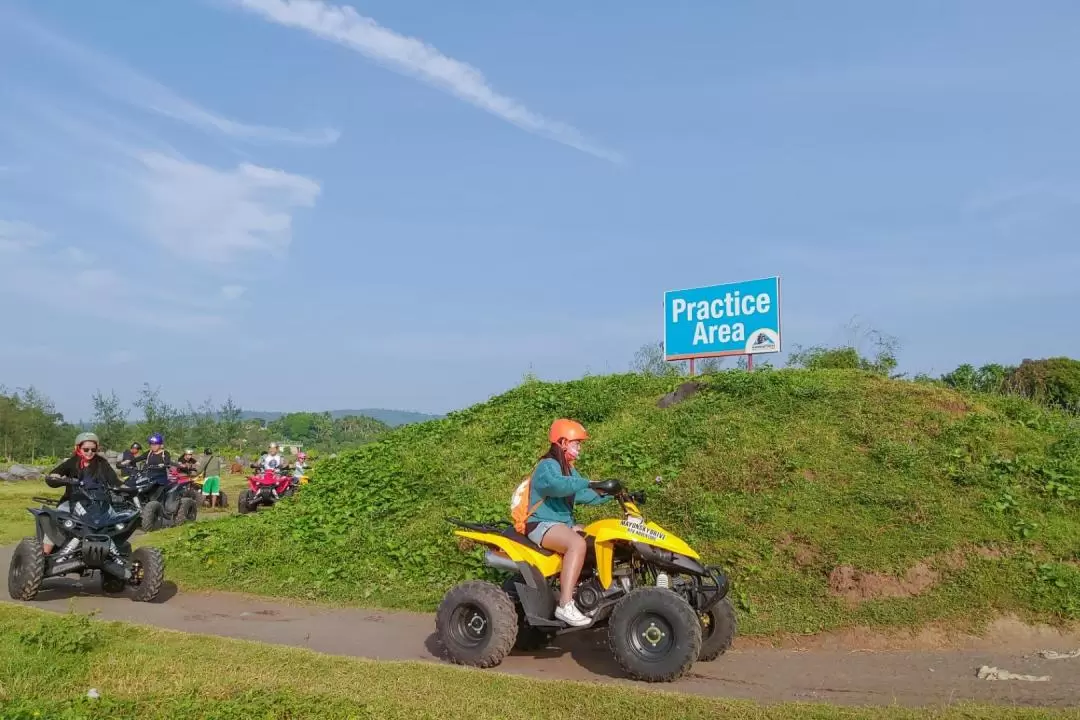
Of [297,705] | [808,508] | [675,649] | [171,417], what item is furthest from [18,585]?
[171,417]

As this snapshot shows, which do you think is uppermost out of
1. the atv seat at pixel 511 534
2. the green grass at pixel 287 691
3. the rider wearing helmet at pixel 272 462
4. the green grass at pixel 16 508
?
the rider wearing helmet at pixel 272 462

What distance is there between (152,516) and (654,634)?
1387cm

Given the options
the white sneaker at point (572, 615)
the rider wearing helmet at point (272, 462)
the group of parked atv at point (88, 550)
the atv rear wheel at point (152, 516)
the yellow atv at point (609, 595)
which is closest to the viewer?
the yellow atv at point (609, 595)

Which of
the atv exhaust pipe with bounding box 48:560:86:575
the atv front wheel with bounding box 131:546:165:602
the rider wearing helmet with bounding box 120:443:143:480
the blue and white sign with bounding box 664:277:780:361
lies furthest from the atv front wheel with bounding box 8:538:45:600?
the blue and white sign with bounding box 664:277:780:361

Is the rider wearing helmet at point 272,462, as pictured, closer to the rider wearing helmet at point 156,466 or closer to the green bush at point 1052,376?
the rider wearing helmet at point 156,466

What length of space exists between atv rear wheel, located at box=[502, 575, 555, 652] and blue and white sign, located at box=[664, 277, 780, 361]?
877cm

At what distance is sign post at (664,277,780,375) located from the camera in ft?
50.2

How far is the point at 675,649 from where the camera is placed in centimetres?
652

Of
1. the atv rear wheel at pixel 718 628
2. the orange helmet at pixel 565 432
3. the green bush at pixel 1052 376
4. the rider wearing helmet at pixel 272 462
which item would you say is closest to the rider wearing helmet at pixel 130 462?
the rider wearing helmet at pixel 272 462

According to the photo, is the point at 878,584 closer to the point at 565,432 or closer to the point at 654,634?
the point at 654,634

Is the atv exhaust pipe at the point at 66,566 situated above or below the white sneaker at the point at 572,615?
below

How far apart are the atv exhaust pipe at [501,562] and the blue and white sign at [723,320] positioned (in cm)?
906

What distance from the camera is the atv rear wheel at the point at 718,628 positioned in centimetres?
722

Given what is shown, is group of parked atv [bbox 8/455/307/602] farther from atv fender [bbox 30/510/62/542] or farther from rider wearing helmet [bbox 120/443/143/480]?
rider wearing helmet [bbox 120/443/143/480]
